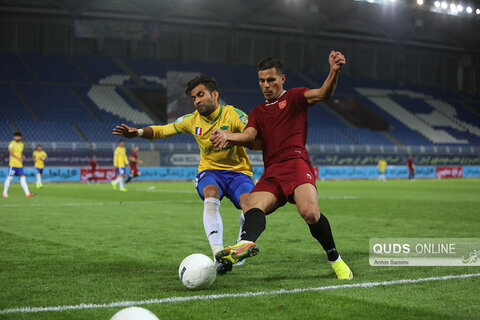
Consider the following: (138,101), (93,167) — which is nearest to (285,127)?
(93,167)

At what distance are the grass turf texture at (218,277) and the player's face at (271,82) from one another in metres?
1.73

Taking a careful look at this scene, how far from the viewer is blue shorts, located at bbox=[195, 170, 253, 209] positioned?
21.2 ft

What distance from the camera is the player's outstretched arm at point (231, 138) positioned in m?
5.15

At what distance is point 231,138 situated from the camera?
5.46 m

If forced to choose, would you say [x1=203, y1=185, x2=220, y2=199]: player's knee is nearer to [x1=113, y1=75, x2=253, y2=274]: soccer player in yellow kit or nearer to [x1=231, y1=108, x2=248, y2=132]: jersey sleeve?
[x1=113, y1=75, x2=253, y2=274]: soccer player in yellow kit

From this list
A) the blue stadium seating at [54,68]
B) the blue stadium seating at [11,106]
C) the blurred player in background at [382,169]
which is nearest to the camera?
the blurred player in background at [382,169]

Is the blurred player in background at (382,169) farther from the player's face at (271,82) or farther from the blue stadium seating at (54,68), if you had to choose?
the player's face at (271,82)

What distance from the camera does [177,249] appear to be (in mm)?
7965

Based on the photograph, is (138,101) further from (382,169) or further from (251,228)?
(251,228)

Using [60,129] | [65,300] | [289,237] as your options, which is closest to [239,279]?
[65,300]

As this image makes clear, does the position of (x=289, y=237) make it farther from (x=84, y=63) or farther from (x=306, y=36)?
(x=306, y=36)

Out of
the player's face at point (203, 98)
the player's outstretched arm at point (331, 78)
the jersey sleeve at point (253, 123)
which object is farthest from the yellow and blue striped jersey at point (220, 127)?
the player's outstretched arm at point (331, 78)

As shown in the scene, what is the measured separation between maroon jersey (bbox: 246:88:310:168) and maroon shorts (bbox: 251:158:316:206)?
7 cm

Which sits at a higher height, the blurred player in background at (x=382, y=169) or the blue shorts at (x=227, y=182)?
the blue shorts at (x=227, y=182)
